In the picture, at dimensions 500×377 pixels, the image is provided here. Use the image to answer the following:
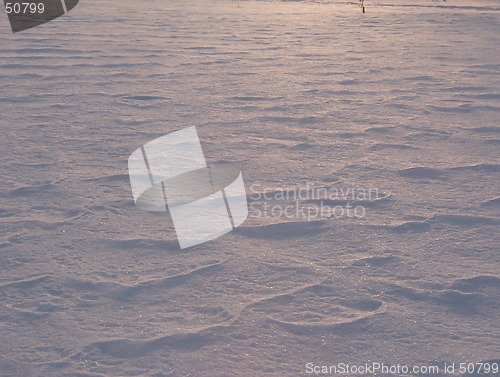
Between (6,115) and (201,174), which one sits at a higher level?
(6,115)

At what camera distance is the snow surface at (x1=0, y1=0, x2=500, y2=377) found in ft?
5.74

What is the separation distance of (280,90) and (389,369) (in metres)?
2.87

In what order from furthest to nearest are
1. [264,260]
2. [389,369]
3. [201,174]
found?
[201,174] < [264,260] < [389,369]

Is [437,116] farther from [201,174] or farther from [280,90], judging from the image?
[201,174]

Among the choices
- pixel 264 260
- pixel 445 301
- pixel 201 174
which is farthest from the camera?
pixel 201 174

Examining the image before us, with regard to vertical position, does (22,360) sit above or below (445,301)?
above

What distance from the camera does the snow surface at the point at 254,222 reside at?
1748 millimetres

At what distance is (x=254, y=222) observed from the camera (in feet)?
7.98

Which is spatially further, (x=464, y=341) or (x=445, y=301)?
(x=445, y=301)

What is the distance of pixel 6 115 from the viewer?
3.69 m

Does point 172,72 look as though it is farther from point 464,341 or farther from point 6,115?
point 464,341

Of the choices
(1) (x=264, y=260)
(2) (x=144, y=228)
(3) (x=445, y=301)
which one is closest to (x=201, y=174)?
(2) (x=144, y=228)

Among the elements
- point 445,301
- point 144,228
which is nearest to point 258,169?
point 144,228

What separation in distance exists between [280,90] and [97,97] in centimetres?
120
